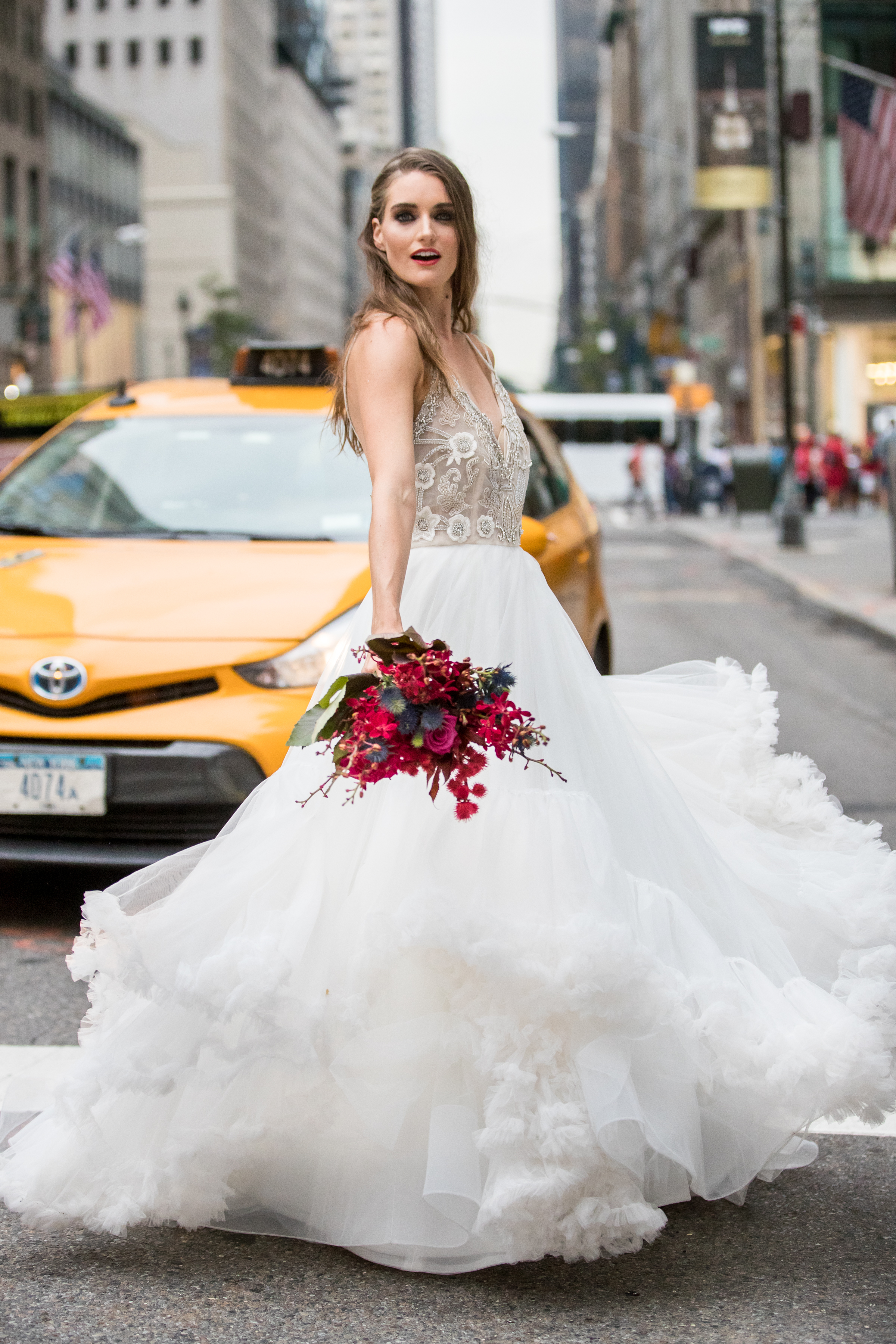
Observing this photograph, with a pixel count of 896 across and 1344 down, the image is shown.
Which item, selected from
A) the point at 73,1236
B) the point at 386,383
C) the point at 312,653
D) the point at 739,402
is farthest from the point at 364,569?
the point at 739,402

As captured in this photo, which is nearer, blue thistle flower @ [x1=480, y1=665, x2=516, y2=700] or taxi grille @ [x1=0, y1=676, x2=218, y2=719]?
blue thistle flower @ [x1=480, y1=665, x2=516, y2=700]

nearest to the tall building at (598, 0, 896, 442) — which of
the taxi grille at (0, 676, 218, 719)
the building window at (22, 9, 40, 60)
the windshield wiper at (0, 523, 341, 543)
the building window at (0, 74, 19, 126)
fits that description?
the windshield wiper at (0, 523, 341, 543)

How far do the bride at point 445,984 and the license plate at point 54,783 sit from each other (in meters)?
1.63

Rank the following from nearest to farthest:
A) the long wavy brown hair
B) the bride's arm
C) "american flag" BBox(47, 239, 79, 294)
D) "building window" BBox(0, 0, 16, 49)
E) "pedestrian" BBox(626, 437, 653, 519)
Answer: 1. the bride's arm
2. the long wavy brown hair
3. "pedestrian" BBox(626, 437, 653, 519)
4. "american flag" BBox(47, 239, 79, 294)
5. "building window" BBox(0, 0, 16, 49)

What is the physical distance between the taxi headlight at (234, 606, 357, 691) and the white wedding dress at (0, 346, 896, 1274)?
1.67 meters

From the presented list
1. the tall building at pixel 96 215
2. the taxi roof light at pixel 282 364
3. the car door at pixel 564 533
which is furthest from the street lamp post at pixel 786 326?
the tall building at pixel 96 215

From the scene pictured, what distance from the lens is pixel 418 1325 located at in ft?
8.49

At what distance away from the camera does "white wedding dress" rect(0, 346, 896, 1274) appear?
2.59 metres

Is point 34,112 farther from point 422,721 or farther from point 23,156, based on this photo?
point 422,721

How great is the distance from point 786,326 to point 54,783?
2155 centimetres

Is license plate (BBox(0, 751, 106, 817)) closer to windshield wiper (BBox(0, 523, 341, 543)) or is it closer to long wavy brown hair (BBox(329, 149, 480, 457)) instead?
windshield wiper (BBox(0, 523, 341, 543))

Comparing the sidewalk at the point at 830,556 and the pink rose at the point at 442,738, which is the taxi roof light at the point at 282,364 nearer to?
the pink rose at the point at 442,738

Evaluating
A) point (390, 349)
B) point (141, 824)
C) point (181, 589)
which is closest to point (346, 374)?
point (390, 349)

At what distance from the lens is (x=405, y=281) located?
2.97 meters
